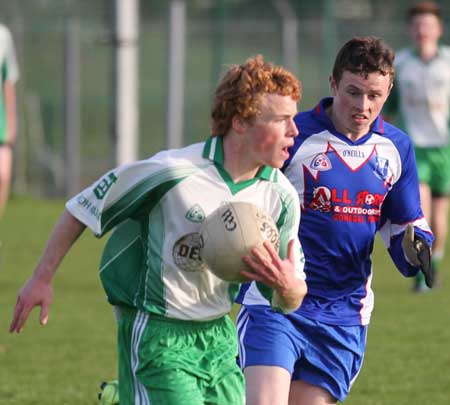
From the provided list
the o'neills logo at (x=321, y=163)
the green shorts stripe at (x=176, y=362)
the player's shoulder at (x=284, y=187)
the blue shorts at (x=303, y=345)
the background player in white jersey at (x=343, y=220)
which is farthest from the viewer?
the o'neills logo at (x=321, y=163)

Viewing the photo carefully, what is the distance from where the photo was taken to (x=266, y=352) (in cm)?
543

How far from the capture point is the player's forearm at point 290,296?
15.3 ft

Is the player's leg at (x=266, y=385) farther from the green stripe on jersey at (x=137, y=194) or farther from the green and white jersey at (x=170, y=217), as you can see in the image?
the green stripe on jersey at (x=137, y=194)

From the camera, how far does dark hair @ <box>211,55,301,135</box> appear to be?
4.78 m

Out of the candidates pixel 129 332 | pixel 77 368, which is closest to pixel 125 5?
pixel 77 368

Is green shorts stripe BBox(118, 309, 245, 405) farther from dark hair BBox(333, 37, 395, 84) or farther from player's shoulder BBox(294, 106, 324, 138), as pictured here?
dark hair BBox(333, 37, 395, 84)

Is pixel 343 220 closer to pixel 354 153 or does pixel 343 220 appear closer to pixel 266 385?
pixel 354 153

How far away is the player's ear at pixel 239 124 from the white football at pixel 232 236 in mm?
290

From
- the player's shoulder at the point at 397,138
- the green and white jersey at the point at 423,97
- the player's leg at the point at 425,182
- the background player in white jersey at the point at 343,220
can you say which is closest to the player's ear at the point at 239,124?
the background player in white jersey at the point at 343,220

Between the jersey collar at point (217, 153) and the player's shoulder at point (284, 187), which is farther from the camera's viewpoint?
the player's shoulder at point (284, 187)

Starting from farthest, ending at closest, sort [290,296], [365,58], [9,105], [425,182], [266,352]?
[425,182] → [9,105] → [365,58] → [266,352] → [290,296]

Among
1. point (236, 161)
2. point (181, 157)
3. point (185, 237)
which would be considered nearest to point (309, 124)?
point (236, 161)

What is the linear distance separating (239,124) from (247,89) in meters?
0.13

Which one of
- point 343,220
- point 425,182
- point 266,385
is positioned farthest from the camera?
point 425,182
